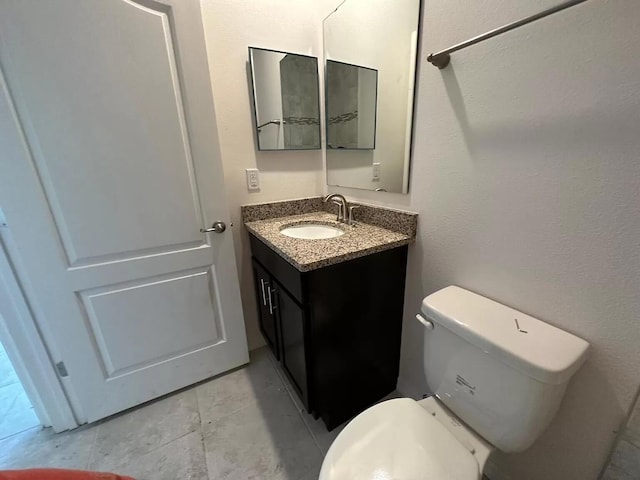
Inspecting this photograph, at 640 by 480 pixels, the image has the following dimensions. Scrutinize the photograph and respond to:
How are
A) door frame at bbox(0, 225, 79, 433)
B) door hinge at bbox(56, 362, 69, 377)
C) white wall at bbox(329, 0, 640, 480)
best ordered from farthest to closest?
door hinge at bbox(56, 362, 69, 377) → door frame at bbox(0, 225, 79, 433) → white wall at bbox(329, 0, 640, 480)

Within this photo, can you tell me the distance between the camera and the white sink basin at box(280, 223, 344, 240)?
140cm

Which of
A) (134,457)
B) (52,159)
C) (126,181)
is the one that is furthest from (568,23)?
(134,457)

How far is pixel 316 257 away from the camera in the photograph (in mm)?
939

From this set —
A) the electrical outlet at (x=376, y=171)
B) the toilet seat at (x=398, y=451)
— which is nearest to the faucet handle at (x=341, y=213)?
the electrical outlet at (x=376, y=171)

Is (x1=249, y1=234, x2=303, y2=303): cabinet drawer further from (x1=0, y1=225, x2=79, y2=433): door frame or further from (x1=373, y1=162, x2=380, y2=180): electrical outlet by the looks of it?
(x1=0, y1=225, x2=79, y2=433): door frame

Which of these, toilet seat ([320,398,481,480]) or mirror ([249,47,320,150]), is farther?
mirror ([249,47,320,150])

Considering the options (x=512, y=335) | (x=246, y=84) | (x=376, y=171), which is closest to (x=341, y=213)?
(x=376, y=171)

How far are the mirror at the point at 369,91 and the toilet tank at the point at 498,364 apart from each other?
1.87 feet

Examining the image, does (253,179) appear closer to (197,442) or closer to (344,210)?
(344,210)

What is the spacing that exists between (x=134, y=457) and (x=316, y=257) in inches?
47.3

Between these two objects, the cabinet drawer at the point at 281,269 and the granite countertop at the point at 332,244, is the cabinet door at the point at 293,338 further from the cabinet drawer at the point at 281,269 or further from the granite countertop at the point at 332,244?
the granite countertop at the point at 332,244

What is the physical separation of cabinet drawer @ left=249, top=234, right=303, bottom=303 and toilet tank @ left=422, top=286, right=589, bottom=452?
0.46 m

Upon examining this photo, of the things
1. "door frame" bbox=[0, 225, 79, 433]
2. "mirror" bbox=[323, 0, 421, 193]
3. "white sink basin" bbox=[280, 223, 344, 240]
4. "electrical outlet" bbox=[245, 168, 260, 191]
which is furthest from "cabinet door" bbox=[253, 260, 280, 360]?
"door frame" bbox=[0, 225, 79, 433]

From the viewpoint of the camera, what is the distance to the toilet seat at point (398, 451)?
66 cm
